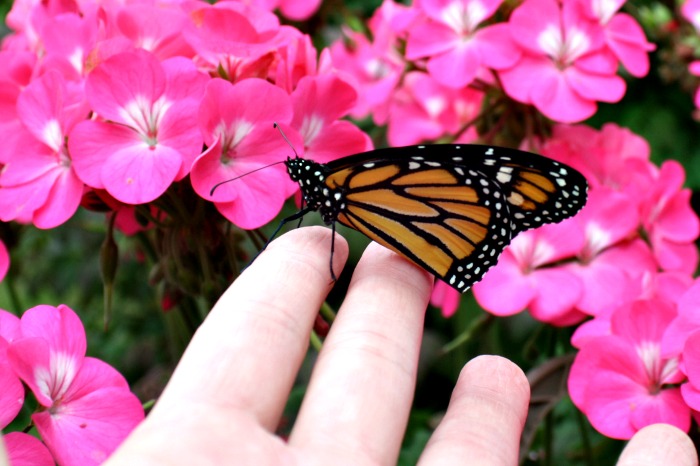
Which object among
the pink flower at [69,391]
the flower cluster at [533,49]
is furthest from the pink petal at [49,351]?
the flower cluster at [533,49]

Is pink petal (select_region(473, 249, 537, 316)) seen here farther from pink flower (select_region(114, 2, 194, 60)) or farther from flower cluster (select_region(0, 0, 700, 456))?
pink flower (select_region(114, 2, 194, 60))

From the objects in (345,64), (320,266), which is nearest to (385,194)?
(320,266)

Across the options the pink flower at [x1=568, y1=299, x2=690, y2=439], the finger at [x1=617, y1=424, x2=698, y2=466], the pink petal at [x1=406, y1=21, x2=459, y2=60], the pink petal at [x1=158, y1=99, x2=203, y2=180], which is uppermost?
the pink petal at [x1=158, y1=99, x2=203, y2=180]

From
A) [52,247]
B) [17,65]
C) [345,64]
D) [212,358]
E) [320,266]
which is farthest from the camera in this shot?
[52,247]

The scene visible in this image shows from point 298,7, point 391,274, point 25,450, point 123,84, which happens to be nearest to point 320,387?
point 391,274

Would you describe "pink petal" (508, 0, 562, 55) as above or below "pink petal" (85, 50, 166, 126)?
below

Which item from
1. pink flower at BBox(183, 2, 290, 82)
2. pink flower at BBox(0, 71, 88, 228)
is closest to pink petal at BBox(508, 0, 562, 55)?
pink flower at BBox(183, 2, 290, 82)

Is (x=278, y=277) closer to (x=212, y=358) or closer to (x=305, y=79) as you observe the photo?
(x=212, y=358)
